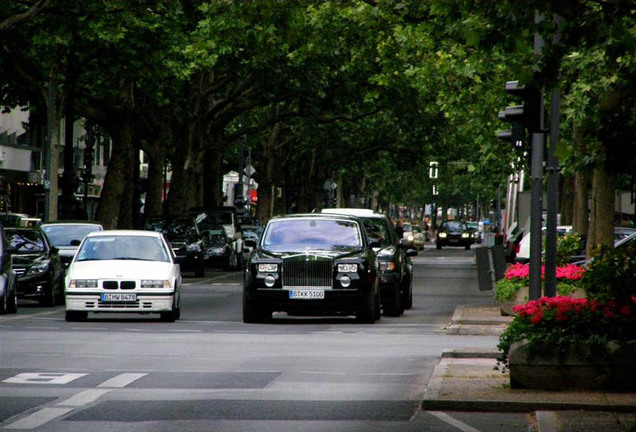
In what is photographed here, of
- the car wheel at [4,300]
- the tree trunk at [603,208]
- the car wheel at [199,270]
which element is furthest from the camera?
the car wheel at [199,270]

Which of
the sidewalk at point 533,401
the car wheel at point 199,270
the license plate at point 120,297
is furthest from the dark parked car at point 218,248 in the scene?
the sidewalk at point 533,401

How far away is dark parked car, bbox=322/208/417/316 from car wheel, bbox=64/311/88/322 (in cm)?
485

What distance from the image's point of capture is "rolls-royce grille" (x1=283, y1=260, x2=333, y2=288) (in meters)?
25.7

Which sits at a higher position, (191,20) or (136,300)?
(191,20)

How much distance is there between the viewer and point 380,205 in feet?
477

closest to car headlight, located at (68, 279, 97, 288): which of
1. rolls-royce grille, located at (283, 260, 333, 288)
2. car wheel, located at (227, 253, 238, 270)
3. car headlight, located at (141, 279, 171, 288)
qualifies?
car headlight, located at (141, 279, 171, 288)

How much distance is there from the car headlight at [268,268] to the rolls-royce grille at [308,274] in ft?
0.45

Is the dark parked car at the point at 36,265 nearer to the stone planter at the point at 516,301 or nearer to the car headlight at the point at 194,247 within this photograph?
the stone planter at the point at 516,301

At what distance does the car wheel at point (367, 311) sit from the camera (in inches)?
1027

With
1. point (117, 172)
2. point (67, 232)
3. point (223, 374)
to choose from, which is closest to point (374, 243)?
point (67, 232)

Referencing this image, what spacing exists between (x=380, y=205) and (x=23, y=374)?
130 m

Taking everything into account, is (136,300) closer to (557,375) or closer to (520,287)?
(520,287)

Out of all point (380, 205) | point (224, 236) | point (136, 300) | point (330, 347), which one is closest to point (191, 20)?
point (224, 236)

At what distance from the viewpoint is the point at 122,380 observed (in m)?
15.2
